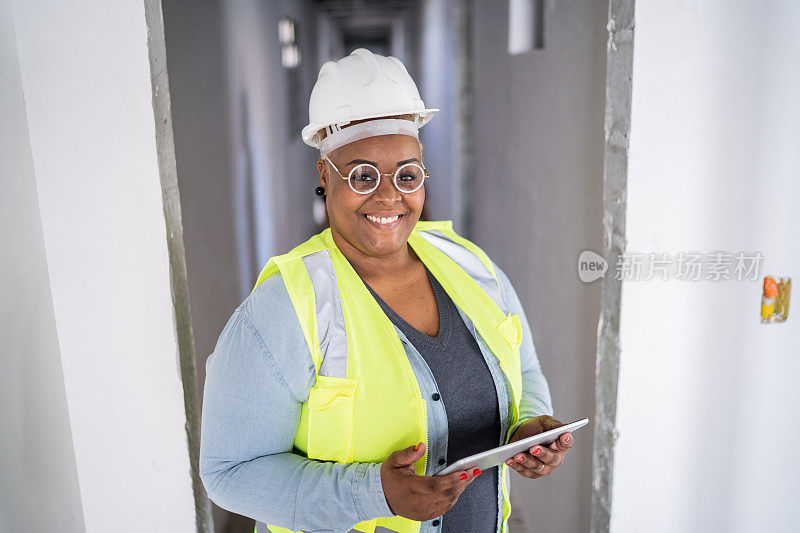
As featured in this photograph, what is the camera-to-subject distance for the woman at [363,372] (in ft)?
3.88

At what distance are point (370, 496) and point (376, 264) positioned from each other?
52 cm

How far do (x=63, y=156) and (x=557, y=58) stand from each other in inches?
73.0

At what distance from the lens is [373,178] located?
4.22ft

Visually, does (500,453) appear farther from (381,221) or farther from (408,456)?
(381,221)

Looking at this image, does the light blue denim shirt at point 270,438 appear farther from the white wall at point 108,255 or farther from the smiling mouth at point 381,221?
the white wall at point 108,255

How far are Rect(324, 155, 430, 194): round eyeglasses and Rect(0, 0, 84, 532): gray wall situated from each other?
0.87 metres

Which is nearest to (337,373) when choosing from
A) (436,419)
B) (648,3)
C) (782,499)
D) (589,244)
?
(436,419)

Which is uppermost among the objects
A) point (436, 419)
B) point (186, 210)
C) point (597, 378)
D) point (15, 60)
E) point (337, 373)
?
point (15, 60)

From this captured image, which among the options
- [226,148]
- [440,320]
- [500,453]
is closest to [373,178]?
[440,320]

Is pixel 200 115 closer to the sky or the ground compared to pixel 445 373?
closer to the sky

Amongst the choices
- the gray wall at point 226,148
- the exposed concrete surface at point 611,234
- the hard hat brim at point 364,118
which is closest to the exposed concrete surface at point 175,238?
the hard hat brim at point 364,118

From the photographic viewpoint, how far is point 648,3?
1.62 metres

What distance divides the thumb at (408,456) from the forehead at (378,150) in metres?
0.61

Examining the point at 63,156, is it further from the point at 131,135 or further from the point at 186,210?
the point at 186,210
